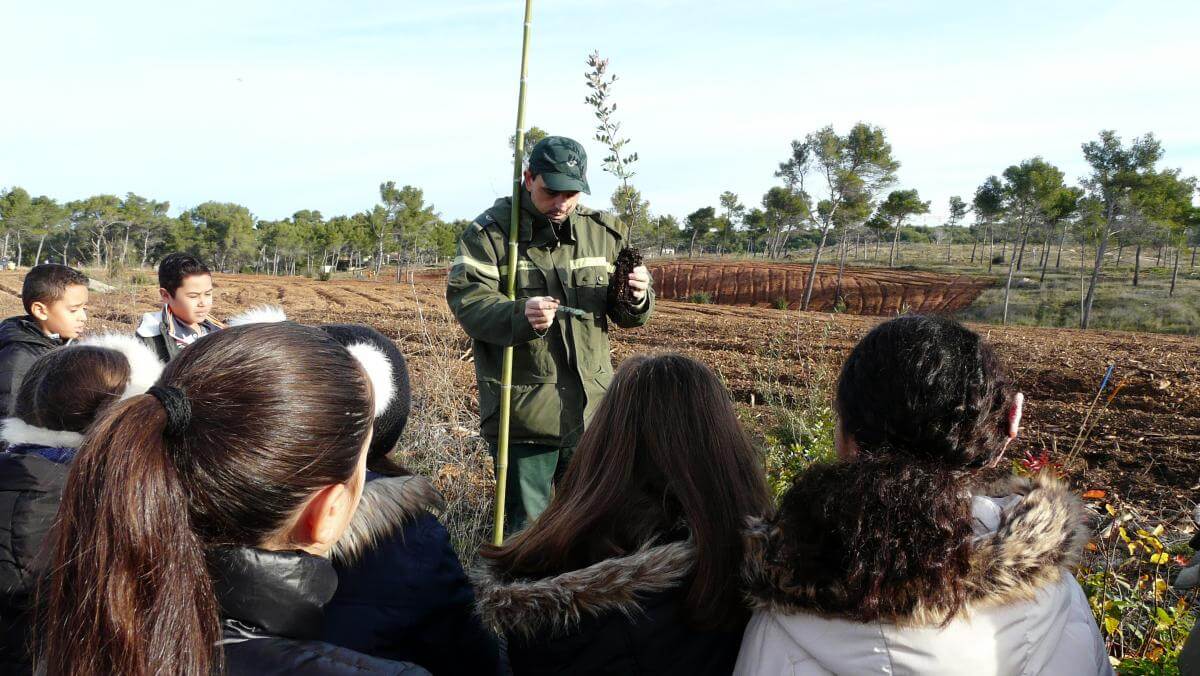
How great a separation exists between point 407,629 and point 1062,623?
3.88ft

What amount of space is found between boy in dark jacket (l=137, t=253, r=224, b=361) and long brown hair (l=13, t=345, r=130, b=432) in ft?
4.75

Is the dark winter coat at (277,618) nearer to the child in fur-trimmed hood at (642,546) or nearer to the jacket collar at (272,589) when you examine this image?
the jacket collar at (272,589)

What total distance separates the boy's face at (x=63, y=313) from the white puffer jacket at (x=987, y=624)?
3613 mm

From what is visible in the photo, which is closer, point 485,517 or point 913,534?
point 913,534

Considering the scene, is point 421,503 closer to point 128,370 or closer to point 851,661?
point 851,661

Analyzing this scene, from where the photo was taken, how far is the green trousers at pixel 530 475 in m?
2.94

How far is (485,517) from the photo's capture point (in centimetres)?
396

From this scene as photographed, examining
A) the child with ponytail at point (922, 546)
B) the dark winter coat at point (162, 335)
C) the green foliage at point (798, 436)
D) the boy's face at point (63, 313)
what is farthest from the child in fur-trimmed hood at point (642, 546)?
the boy's face at point (63, 313)

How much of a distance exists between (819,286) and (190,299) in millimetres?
37401

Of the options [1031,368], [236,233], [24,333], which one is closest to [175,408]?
[24,333]

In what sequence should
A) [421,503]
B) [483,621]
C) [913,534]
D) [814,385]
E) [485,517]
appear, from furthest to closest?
1. [814,385]
2. [485,517]
3. [421,503]
4. [483,621]
5. [913,534]

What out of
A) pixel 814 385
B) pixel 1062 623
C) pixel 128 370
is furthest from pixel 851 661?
pixel 814 385

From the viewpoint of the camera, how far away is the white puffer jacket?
1179mm

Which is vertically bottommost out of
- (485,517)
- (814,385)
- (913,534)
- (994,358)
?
(485,517)
